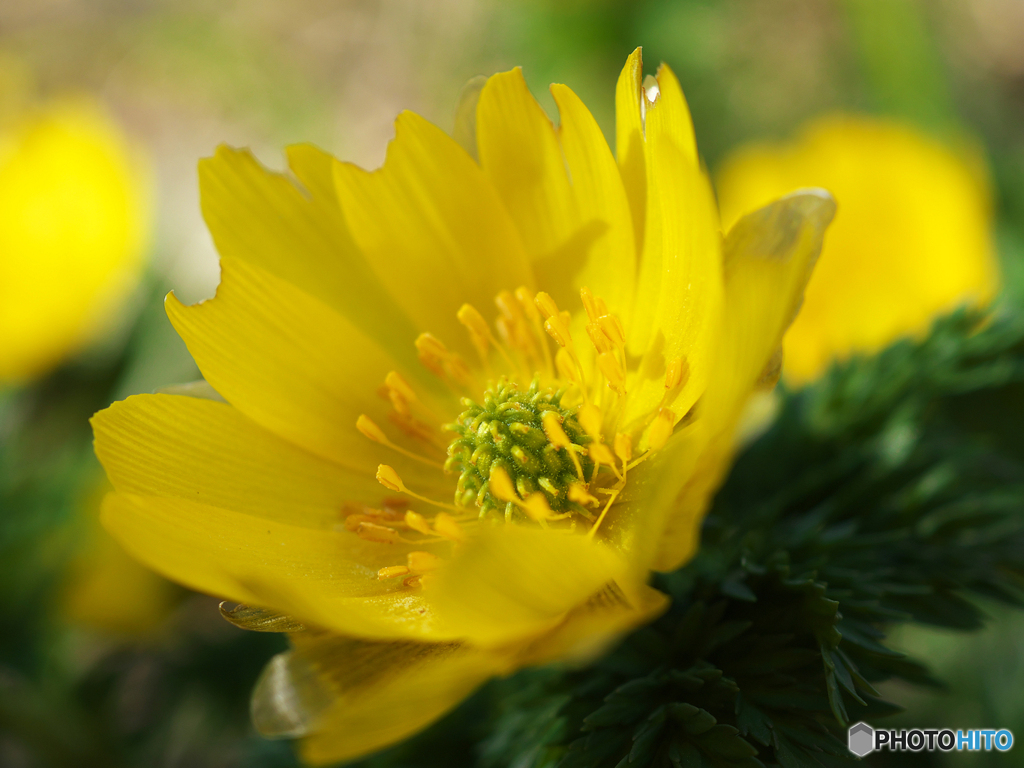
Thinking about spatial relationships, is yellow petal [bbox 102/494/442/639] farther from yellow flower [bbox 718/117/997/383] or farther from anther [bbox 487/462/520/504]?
yellow flower [bbox 718/117/997/383]

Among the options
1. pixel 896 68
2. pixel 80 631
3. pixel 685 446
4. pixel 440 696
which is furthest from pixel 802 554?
pixel 896 68

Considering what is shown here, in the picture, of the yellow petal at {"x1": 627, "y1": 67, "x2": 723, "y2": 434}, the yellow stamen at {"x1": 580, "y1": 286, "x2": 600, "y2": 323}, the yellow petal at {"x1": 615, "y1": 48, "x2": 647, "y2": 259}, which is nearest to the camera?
the yellow petal at {"x1": 627, "y1": 67, "x2": 723, "y2": 434}

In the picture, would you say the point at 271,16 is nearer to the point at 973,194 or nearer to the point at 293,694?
the point at 973,194

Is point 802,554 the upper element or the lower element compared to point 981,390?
lower

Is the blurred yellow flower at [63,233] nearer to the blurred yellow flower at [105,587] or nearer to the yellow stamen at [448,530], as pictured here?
the blurred yellow flower at [105,587]

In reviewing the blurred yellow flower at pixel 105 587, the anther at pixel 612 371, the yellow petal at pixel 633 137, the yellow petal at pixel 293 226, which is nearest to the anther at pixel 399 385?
the yellow petal at pixel 293 226

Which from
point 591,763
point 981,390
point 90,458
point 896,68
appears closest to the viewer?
point 591,763

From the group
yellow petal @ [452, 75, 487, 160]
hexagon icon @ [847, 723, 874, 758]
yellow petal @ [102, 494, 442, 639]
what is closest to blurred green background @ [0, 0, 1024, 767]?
hexagon icon @ [847, 723, 874, 758]
